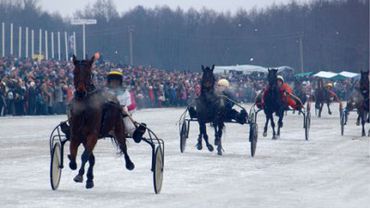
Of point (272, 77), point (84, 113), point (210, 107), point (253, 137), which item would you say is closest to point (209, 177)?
point (84, 113)

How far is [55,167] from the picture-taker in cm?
1456

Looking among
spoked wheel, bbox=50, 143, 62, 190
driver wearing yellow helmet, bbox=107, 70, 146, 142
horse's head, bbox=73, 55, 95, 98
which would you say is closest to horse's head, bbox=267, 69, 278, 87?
driver wearing yellow helmet, bbox=107, 70, 146, 142

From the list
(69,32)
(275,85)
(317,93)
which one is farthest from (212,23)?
(275,85)

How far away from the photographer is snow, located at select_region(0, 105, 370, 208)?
1327 centimetres

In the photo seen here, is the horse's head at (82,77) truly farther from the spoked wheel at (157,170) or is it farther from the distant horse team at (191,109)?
the spoked wheel at (157,170)

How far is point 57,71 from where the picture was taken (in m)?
45.9

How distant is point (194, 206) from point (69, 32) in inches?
3674

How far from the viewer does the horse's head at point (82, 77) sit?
14.1 m

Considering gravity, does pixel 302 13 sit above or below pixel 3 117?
above

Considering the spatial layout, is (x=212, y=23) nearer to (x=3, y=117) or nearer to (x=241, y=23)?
(x=241, y=23)

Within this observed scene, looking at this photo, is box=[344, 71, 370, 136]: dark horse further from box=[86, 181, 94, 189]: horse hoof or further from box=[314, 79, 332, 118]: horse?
box=[86, 181, 94, 189]: horse hoof

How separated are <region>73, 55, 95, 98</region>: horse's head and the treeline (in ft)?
285

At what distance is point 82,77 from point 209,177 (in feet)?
10.3

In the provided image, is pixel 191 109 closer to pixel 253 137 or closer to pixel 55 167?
pixel 253 137
